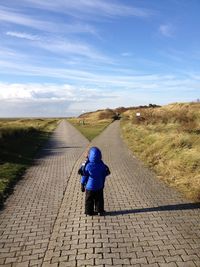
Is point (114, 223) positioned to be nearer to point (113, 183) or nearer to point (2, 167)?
point (113, 183)

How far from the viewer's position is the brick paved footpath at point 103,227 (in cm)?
567

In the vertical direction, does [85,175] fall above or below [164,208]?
above

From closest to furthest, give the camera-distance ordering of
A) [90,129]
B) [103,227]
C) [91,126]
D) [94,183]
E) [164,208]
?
[103,227], [94,183], [164,208], [90,129], [91,126]

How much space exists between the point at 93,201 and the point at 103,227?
95 cm

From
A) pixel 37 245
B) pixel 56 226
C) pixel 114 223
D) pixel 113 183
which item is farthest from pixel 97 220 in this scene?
pixel 113 183

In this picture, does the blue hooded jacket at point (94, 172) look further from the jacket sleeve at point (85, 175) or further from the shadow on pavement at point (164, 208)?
the shadow on pavement at point (164, 208)

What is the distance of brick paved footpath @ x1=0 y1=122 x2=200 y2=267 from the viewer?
5.67 meters

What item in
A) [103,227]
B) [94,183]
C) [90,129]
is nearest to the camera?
[103,227]

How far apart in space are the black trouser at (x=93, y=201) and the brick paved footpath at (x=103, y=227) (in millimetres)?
207

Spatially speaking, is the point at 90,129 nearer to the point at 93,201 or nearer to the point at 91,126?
the point at 91,126

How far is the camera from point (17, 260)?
18.5 ft

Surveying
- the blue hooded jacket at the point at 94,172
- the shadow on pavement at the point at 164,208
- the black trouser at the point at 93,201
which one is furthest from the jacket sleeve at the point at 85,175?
the shadow on pavement at the point at 164,208

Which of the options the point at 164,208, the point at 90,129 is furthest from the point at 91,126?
the point at 164,208

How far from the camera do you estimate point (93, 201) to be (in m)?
7.99
